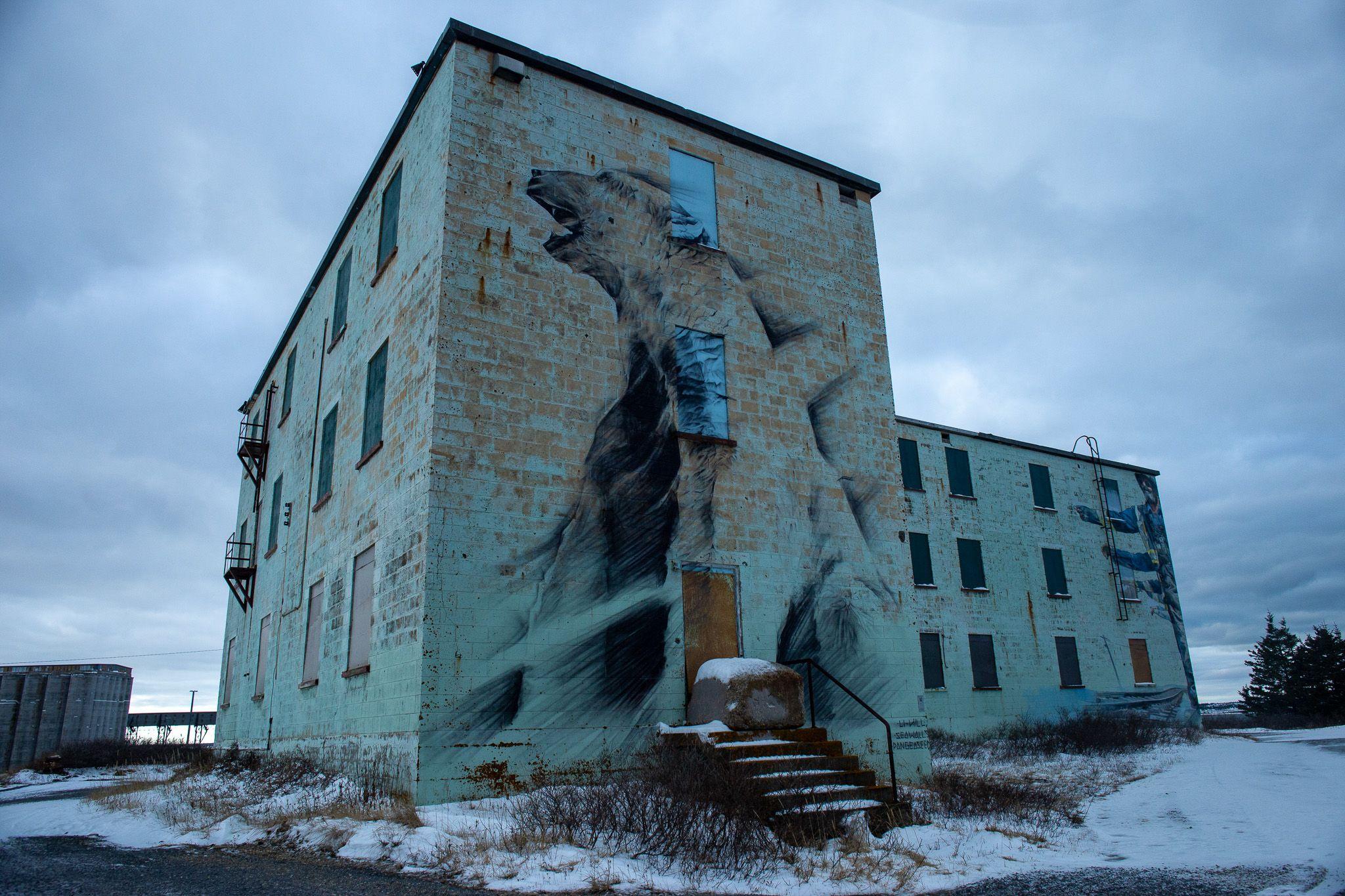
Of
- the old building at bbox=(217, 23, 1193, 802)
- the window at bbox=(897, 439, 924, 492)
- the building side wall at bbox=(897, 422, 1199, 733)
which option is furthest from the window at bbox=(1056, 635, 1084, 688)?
the old building at bbox=(217, 23, 1193, 802)

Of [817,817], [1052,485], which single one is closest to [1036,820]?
[817,817]

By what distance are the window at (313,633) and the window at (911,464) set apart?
15.4 metres

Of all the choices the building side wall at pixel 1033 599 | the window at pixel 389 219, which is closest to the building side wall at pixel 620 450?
the window at pixel 389 219

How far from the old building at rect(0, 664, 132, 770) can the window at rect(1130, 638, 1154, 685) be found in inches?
1307

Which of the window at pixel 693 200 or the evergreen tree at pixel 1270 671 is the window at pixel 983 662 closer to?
the window at pixel 693 200

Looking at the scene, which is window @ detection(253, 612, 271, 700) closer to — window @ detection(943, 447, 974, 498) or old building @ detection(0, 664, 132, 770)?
old building @ detection(0, 664, 132, 770)

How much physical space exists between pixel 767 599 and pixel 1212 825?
560cm

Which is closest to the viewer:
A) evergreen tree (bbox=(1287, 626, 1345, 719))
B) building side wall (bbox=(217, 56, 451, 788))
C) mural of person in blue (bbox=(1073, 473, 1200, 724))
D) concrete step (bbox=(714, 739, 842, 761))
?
concrete step (bbox=(714, 739, 842, 761))

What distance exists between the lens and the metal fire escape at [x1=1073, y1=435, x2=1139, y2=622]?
26328mm

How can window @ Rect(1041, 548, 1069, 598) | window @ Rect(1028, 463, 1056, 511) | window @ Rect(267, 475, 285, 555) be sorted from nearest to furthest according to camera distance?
window @ Rect(267, 475, 285, 555) < window @ Rect(1041, 548, 1069, 598) < window @ Rect(1028, 463, 1056, 511)

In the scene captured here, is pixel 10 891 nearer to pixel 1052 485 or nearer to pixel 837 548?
pixel 837 548

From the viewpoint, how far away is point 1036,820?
30.5 ft

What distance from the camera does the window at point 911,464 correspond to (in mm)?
23656

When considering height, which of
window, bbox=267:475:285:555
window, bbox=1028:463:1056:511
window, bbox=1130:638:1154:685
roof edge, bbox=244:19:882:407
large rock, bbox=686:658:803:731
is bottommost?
large rock, bbox=686:658:803:731
